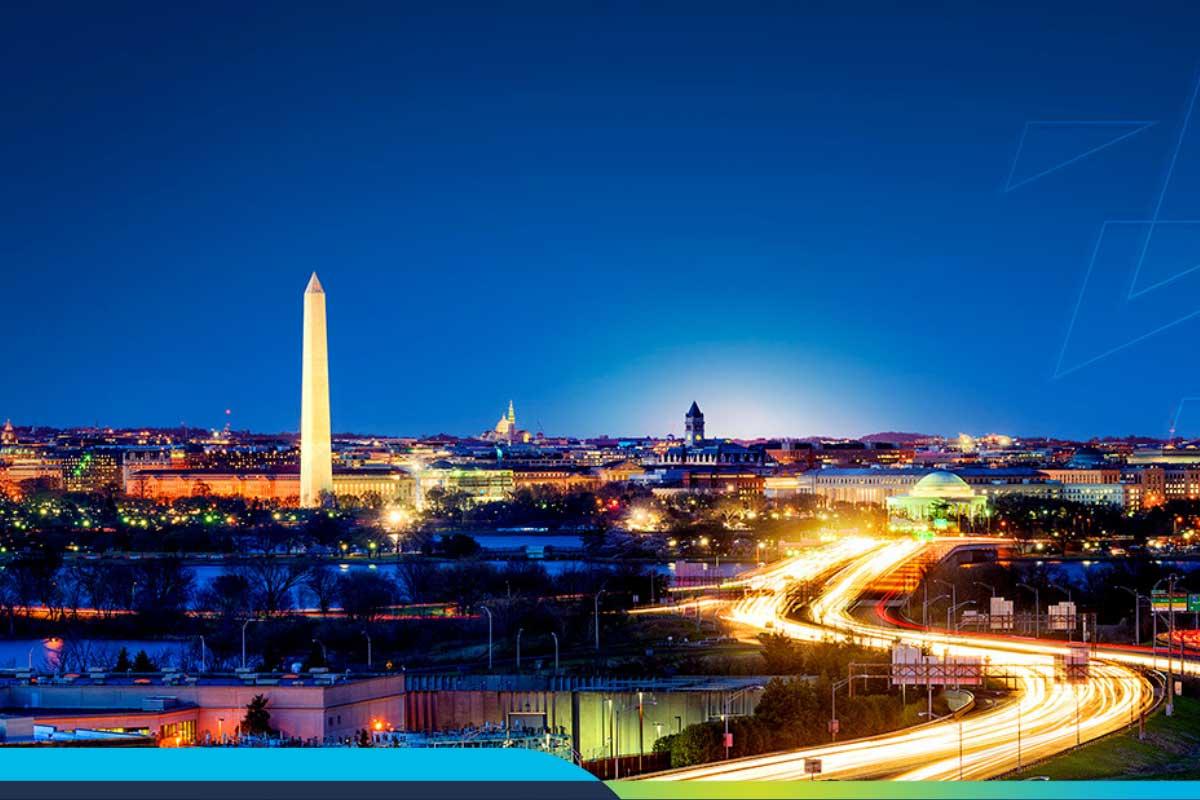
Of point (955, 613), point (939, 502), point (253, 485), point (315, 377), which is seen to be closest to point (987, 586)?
point (955, 613)

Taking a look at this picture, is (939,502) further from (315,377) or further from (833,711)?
(833,711)

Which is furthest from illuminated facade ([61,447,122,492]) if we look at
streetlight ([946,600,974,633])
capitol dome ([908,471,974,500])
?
streetlight ([946,600,974,633])

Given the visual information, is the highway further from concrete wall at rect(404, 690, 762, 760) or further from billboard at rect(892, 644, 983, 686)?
concrete wall at rect(404, 690, 762, 760)

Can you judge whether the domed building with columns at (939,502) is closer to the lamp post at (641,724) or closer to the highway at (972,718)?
the highway at (972,718)

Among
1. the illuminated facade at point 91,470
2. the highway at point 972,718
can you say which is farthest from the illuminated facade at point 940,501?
the illuminated facade at point 91,470

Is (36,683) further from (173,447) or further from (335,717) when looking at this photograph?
(173,447)

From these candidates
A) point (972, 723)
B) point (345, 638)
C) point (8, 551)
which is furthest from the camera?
point (8, 551)

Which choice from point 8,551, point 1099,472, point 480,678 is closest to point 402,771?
point 480,678
